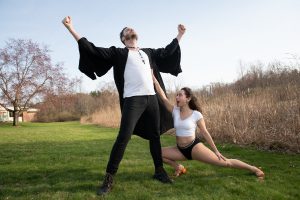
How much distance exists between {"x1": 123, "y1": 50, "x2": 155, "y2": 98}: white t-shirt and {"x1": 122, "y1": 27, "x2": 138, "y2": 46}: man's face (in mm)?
171

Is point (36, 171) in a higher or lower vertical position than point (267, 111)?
lower

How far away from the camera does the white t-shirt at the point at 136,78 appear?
4496 millimetres

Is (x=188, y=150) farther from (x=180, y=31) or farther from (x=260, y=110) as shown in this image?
(x=260, y=110)

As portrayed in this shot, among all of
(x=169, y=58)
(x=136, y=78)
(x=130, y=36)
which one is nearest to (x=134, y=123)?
(x=136, y=78)

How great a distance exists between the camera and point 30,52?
3378 centimetres

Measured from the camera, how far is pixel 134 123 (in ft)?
14.4

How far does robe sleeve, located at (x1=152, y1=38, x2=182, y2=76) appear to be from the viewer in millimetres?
5098

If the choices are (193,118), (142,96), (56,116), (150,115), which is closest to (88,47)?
(142,96)

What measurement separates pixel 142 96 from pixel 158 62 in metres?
0.91

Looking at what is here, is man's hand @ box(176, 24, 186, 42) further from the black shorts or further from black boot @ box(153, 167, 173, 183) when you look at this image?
black boot @ box(153, 167, 173, 183)

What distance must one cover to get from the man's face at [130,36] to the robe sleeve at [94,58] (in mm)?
235

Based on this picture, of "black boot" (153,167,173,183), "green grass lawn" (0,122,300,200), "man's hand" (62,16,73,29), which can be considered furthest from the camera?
"black boot" (153,167,173,183)

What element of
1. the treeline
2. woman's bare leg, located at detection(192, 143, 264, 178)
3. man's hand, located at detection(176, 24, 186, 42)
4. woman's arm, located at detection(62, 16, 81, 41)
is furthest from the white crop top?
the treeline

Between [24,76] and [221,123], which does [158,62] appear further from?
[24,76]
